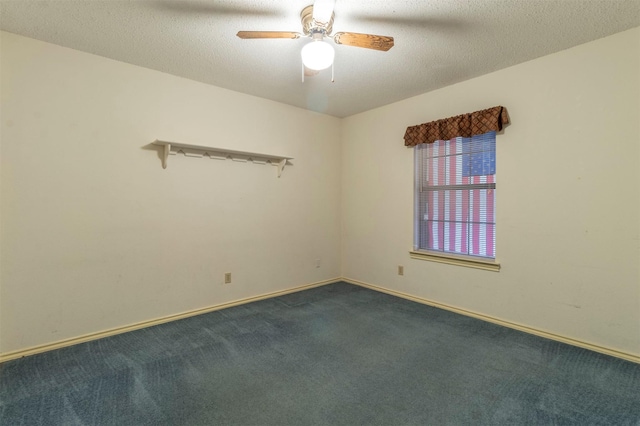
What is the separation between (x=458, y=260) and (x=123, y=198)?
338 cm

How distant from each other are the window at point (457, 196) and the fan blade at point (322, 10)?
2.07 meters

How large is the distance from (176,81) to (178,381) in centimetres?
271

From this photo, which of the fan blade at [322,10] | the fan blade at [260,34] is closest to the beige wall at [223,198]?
the fan blade at [260,34]

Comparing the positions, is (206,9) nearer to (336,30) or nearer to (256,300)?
(336,30)

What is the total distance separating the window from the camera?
307 cm

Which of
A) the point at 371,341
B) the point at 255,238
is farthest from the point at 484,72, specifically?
the point at 255,238

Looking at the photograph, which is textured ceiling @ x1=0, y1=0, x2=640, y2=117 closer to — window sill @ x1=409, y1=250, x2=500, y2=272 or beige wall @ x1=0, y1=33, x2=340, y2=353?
beige wall @ x1=0, y1=33, x2=340, y2=353

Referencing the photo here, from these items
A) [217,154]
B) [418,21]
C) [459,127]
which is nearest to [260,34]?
[418,21]

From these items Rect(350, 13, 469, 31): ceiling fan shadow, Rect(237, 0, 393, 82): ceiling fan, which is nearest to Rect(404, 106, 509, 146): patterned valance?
Rect(350, 13, 469, 31): ceiling fan shadow

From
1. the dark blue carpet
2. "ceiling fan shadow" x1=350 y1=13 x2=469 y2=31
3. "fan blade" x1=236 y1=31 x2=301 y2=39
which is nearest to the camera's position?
the dark blue carpet

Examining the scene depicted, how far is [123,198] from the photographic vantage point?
2.78 meters

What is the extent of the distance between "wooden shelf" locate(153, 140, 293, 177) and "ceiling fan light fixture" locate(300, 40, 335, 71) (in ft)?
5.21

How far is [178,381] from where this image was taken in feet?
6.48

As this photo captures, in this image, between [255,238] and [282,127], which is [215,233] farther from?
[282,127]
